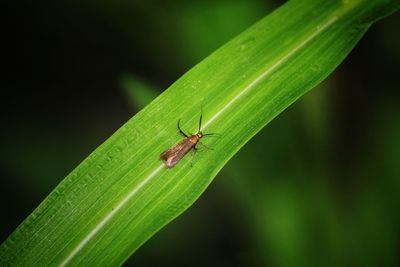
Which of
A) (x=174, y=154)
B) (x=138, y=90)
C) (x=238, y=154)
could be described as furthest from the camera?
(x=138, y=90)

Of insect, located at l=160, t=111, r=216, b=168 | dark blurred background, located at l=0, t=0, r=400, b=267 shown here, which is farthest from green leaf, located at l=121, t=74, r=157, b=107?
insect, located at l=160, t=111, r=216, b=168

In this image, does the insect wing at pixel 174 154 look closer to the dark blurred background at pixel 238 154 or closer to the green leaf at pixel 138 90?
the dark blurred background at pixel 238 154

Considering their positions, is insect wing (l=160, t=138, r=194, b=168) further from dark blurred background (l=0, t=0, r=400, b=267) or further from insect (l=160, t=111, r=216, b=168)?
dark blurred background (l=0, t=0, r=400, b=267)

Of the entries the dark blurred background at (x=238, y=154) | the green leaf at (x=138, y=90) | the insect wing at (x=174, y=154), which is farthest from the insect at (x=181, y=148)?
the green leaf at (x=138, y=90)

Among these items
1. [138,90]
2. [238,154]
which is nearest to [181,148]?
[238,154]

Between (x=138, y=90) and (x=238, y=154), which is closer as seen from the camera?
(x=238, y=154)

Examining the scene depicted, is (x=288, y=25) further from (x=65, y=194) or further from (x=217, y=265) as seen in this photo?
(x=217, y=265)

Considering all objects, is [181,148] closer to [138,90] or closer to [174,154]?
[174,154]
